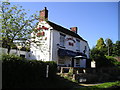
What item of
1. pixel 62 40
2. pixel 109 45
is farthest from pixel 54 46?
pixel 109 45

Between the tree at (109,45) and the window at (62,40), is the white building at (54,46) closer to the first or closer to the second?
the window at (62,40)

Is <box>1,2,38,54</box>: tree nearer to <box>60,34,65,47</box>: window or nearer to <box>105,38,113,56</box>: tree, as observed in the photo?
<box>60,34,65,47</box>: window

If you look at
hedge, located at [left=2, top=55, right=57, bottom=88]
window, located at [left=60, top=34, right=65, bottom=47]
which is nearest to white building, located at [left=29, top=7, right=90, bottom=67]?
window, located at [left=60, top=34, right=65, bottom=47]

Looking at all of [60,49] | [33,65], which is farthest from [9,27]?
[60,49]

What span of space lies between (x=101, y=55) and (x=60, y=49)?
→ 26.7 ft

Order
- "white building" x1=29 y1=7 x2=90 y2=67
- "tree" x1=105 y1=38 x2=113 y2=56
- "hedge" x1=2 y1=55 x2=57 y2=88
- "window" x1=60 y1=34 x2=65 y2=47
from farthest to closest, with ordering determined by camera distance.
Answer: "tree" x1=105 y1=38 x2=113 y2=56 → "window" x1=60 y1=34 x2=65 y2=47 → "white building" x1=29 y1=7 x2=90 y2=67 → "hedge" x1=2 y1=55 x2=57 y2=88

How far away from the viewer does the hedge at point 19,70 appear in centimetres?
891

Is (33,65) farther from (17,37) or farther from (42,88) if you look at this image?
(17,37)

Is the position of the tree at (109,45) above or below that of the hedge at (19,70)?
above

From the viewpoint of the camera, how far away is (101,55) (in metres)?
26.3

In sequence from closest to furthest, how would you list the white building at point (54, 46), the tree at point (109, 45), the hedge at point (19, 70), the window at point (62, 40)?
the hedge at point (19, 70), the white building at point (54, 46), the window at point (62, 40), the tree at point (109, 45)

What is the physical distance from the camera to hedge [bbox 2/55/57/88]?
29.2ft

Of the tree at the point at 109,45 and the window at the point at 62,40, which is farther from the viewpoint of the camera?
the tree at the point at 109,45

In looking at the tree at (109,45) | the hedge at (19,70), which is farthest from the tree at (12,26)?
the tree at (109,45)
